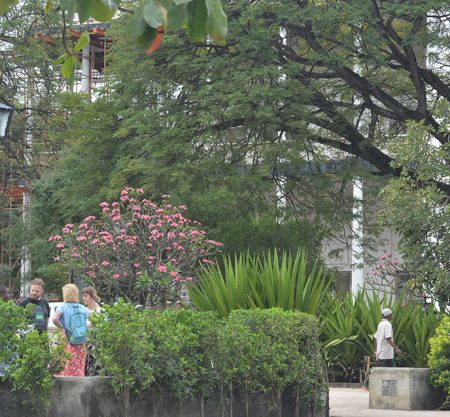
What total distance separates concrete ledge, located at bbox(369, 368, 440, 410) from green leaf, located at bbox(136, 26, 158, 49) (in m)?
12.4

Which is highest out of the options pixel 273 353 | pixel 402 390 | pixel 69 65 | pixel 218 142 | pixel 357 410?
pixel 218 142

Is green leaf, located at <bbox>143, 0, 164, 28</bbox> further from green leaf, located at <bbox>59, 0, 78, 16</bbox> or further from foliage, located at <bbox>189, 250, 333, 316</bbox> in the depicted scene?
foliage, located at <bbox>189, 250, 333, 316</bbox>

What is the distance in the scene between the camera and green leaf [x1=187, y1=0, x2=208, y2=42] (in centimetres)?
400

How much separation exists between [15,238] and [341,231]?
54.9ft

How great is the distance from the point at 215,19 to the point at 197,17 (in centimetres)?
15

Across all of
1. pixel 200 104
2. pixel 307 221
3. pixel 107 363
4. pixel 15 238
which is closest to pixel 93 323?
pixel 107 363

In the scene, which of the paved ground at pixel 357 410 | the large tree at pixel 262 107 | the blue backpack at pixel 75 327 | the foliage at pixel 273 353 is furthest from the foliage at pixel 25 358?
the large tree at pixel 262 107

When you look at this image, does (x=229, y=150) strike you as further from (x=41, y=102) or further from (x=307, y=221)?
(x=41, y=102)

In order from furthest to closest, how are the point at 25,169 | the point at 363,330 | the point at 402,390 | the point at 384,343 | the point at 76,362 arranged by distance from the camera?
the point at 25,169 → the point at 363,330 → the point at 384,343 → the point at 402,390 → the point at 76,362

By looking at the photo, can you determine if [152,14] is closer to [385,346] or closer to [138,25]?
[138,25]

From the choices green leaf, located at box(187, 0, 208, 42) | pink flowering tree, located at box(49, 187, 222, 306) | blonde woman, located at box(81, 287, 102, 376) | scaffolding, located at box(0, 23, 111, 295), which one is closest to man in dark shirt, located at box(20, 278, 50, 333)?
blonde woman, located at box(81, 287, 102, 376)

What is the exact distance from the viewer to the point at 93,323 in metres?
9.91

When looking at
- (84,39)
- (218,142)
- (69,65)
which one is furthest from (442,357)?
(84,39)

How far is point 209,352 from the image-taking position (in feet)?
35.9
